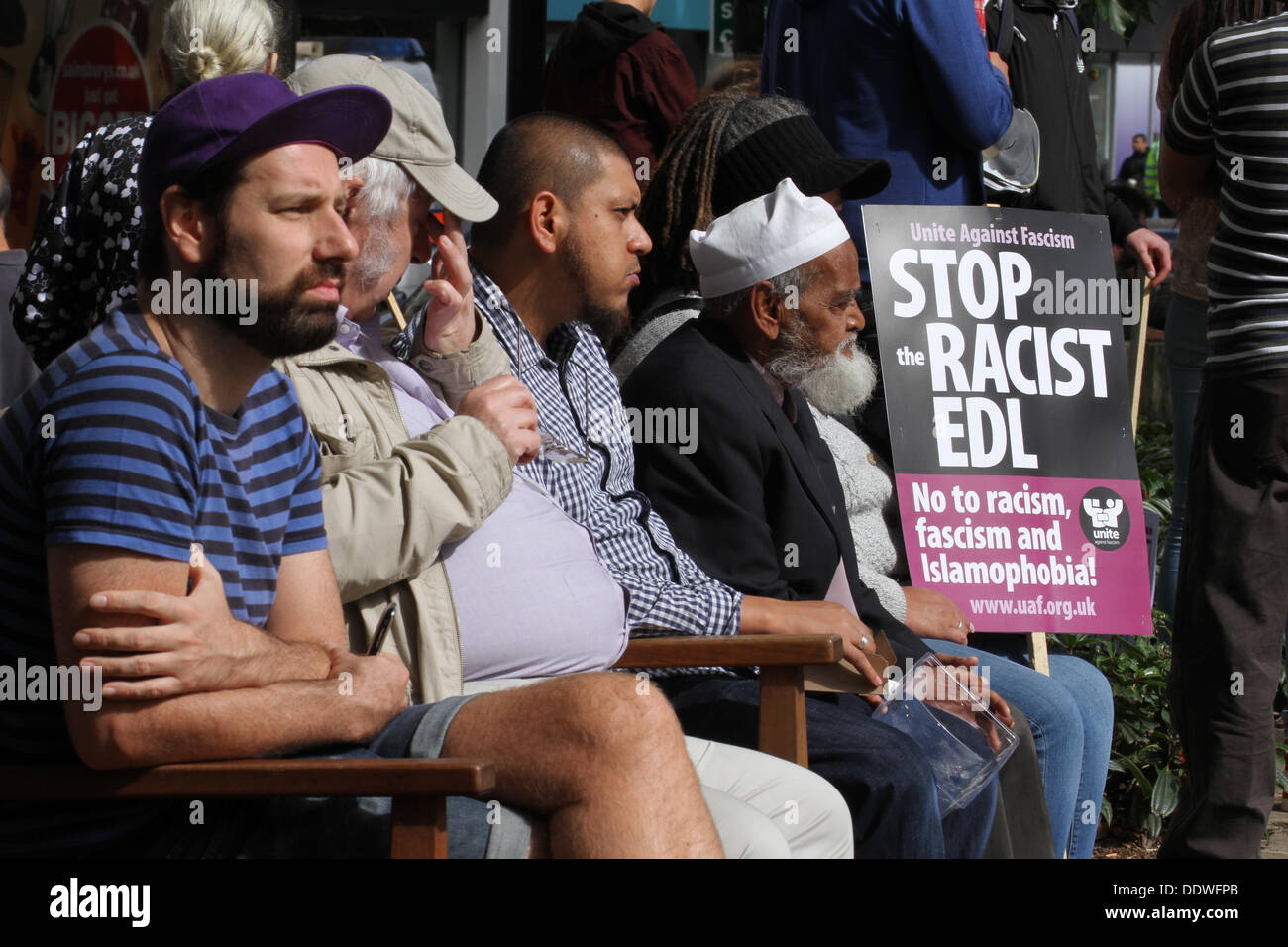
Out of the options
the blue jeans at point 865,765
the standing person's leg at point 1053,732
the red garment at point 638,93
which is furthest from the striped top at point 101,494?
the red garment at point 638,93

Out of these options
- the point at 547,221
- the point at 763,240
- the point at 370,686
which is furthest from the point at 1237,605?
the point at 370,686

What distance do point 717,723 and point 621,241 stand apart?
1.14 metres

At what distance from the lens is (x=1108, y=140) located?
80.2 feet

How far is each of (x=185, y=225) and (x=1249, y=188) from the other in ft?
8.80

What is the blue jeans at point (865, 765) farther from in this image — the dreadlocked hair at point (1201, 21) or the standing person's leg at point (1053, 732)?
the dreadlocked hair at point (1201, 21)

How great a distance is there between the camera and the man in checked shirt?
3279 mm

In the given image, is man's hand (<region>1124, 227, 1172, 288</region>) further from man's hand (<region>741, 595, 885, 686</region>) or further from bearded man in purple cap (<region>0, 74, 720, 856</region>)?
bearded man in purple cap (<region>0, 74, 720, 856</region>)

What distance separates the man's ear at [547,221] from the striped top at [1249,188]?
1.63 metres

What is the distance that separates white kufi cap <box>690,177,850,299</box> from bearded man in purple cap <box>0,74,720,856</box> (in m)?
1.45

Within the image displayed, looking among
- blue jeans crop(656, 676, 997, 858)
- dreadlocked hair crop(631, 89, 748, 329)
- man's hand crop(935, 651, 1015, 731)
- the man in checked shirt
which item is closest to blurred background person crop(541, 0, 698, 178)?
dreadlocked hair crop(631, 89, 748, 329)

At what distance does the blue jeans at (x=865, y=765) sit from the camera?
3217 millimetres

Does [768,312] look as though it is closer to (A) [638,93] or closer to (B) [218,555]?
(A) [638,93]
